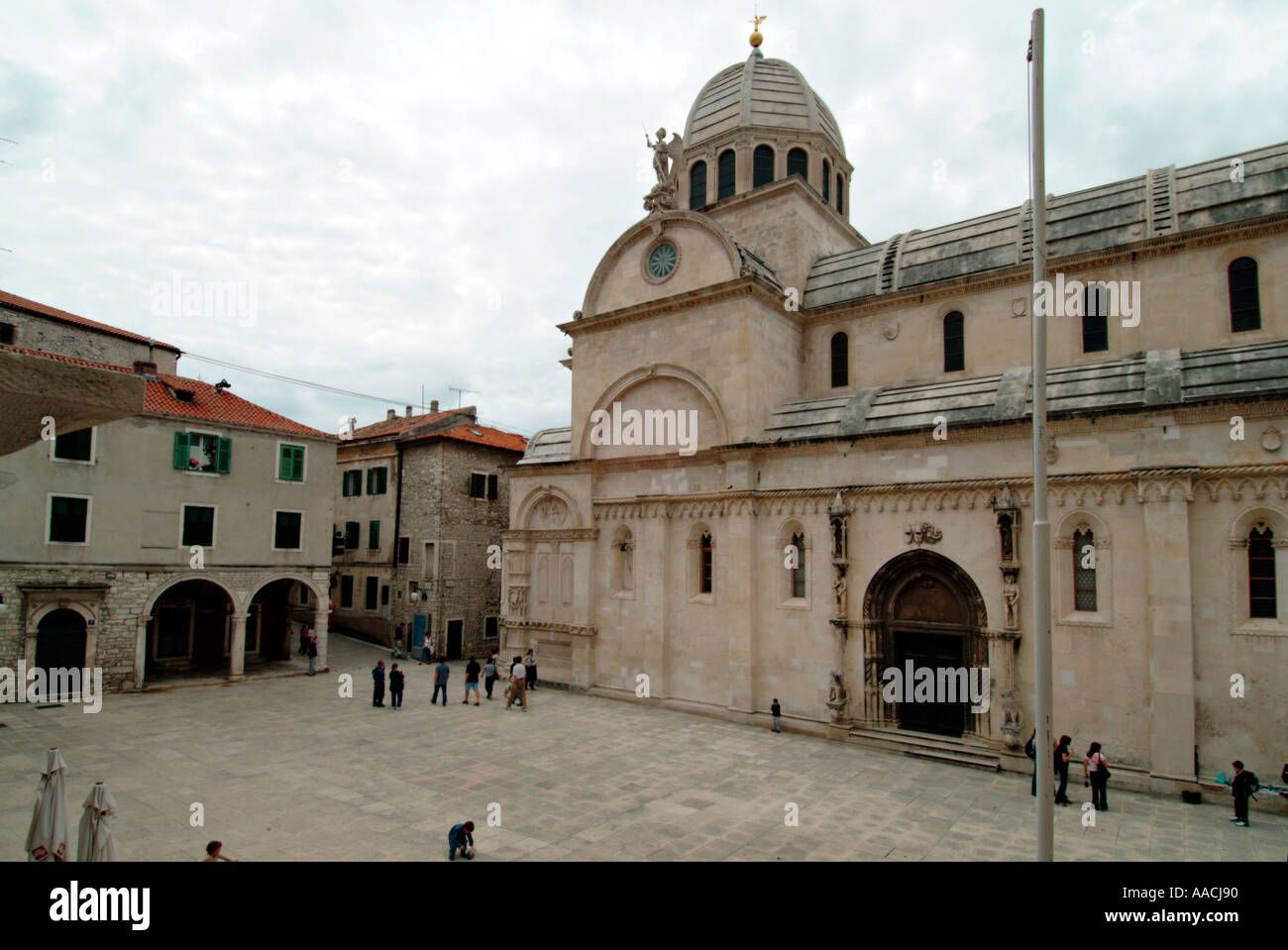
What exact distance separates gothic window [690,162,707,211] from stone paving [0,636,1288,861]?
68.1ft

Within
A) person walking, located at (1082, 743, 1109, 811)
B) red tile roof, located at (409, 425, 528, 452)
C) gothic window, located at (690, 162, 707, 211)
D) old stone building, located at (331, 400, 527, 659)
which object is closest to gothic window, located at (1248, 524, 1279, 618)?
person walking, located at (1082, 743, 1109, 811)

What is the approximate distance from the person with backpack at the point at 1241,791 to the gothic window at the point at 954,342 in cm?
1238

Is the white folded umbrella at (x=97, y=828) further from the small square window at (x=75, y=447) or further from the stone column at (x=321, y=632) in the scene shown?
the stone column at (x=321, y=632)

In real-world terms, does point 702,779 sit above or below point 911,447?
below

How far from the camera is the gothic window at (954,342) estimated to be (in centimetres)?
2217

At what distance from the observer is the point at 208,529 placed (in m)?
26.4

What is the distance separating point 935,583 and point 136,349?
34298 mm

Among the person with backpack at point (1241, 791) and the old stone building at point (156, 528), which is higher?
the old stone building at point (156, 528)

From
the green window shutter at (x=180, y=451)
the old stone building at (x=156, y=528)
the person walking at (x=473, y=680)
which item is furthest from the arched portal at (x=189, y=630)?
the person walking at (x=473, y=680)

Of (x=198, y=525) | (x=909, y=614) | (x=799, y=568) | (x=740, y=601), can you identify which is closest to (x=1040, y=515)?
(x=909, y=614)

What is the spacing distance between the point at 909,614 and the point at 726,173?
19.5m
